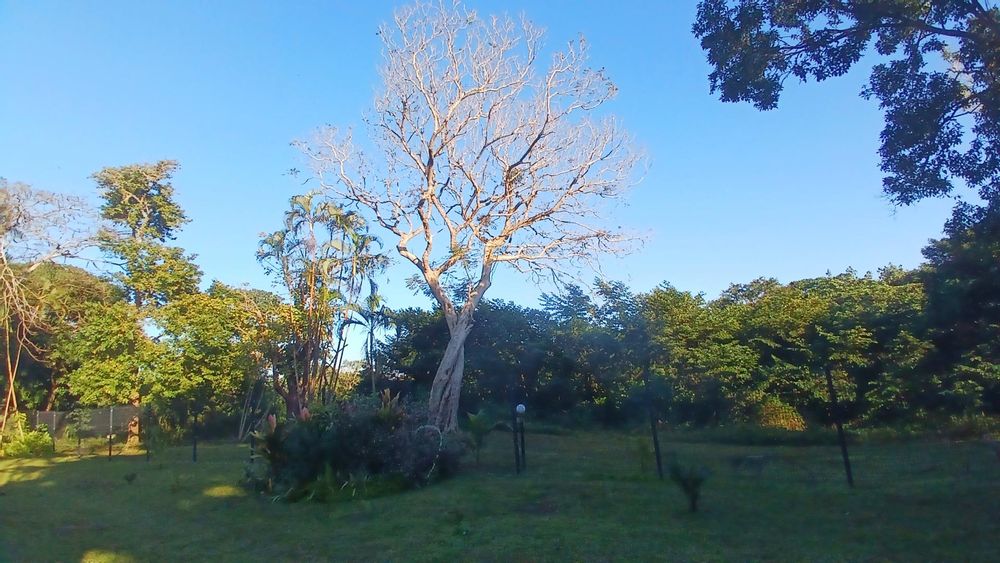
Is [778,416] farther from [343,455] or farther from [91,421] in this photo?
[91,421]

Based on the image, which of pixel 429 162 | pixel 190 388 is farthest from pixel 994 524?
pixel 190 388

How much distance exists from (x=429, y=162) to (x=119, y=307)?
14.7 m

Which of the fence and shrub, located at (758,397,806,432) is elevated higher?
the fence

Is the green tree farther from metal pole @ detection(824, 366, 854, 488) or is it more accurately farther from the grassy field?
the grassy field

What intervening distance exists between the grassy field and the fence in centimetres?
1154

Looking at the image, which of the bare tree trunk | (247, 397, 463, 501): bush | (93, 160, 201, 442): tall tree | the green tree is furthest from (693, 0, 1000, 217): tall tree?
(93, 160, 201, 442): tall tree

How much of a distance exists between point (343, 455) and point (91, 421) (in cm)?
1805

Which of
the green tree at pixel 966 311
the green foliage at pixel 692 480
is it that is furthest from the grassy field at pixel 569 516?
the green tree at pixel 966 311

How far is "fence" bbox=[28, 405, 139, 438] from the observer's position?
26.0m

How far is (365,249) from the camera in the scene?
28.2 meters

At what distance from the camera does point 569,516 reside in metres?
9.27

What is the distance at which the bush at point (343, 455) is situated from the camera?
12234mm

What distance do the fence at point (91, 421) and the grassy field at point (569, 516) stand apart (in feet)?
37.9

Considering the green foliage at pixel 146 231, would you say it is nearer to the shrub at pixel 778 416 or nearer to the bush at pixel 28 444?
the bush at pixel 28 444
